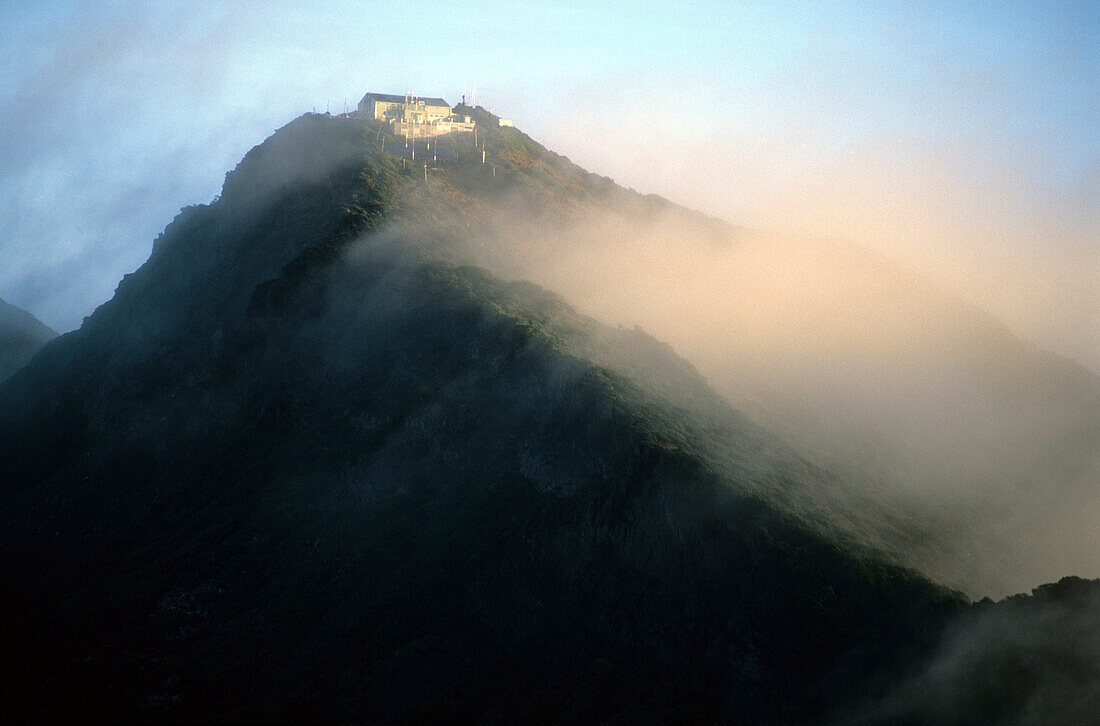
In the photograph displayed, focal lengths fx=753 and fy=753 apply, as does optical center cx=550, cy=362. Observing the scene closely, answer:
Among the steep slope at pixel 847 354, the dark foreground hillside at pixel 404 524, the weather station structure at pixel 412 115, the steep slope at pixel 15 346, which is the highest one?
the weather station structure at pixel 412 115

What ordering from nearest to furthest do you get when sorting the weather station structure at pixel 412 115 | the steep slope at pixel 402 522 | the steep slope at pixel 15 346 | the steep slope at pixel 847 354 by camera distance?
the steep slope at pixel 402 522 → the steep slope at pixel 847 354 → the weather station structure at pixel 412 115 → the steep slope at pixel 15 346

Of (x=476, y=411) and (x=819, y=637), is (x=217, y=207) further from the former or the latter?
(x=819, y=637)

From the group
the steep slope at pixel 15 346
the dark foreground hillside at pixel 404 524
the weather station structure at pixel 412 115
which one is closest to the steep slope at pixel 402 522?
the dark foreground hillside at pixel 404 524

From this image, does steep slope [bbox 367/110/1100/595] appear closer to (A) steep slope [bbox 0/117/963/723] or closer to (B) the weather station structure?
(B) the weather station structure

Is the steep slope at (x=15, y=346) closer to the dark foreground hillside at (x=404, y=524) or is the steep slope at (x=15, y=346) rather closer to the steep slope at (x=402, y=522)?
the steep slope at (x=402, y=522)

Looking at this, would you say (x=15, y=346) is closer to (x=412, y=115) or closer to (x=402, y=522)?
(x=412, y=115)

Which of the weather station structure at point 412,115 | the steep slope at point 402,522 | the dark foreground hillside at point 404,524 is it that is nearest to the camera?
the dark foreground hillside at point 404,524

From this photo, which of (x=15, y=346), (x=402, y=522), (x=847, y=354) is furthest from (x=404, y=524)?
(x=15, y=346)
